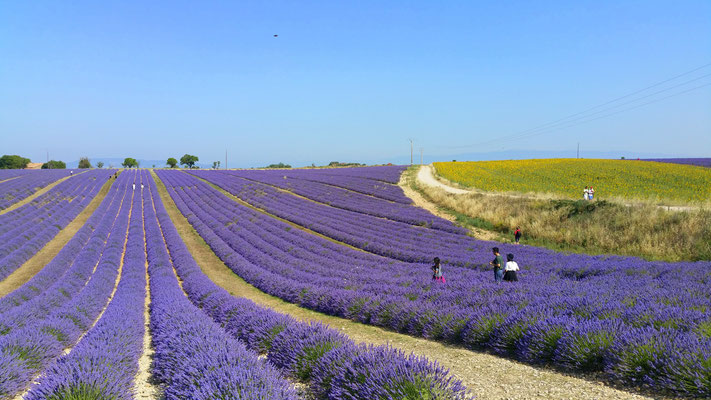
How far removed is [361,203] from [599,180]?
23.7 m

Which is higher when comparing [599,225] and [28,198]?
[28,198]

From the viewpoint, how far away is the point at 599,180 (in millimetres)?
38781

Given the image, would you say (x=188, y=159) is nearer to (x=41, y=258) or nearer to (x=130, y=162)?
(x=130, y=162)

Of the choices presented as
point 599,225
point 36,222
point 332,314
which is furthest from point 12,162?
point 599,225

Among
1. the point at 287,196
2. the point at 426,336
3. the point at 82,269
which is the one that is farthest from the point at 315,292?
the point at 287,196

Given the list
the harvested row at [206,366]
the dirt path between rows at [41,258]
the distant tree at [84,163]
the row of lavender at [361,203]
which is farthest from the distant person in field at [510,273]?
the distant tree at [84,163]

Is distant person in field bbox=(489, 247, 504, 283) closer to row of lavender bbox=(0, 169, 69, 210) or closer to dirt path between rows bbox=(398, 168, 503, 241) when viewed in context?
dirt path between rows bbox=(398, 168, 503, 241)

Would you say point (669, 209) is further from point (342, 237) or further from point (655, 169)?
point (655, 169)

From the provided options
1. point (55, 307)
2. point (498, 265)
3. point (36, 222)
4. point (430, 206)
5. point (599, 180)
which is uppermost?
point (599, 180)

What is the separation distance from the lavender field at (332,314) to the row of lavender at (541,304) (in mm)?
27

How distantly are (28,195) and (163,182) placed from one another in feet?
54.2

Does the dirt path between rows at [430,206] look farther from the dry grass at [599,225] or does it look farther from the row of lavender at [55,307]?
the row of lavender at [55,307]

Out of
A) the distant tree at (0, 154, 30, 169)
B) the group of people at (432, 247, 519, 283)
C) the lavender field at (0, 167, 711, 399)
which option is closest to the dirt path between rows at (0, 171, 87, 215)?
the lavender field at (0, 167, 711, 399)

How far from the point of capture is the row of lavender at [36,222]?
1784 centimetres
